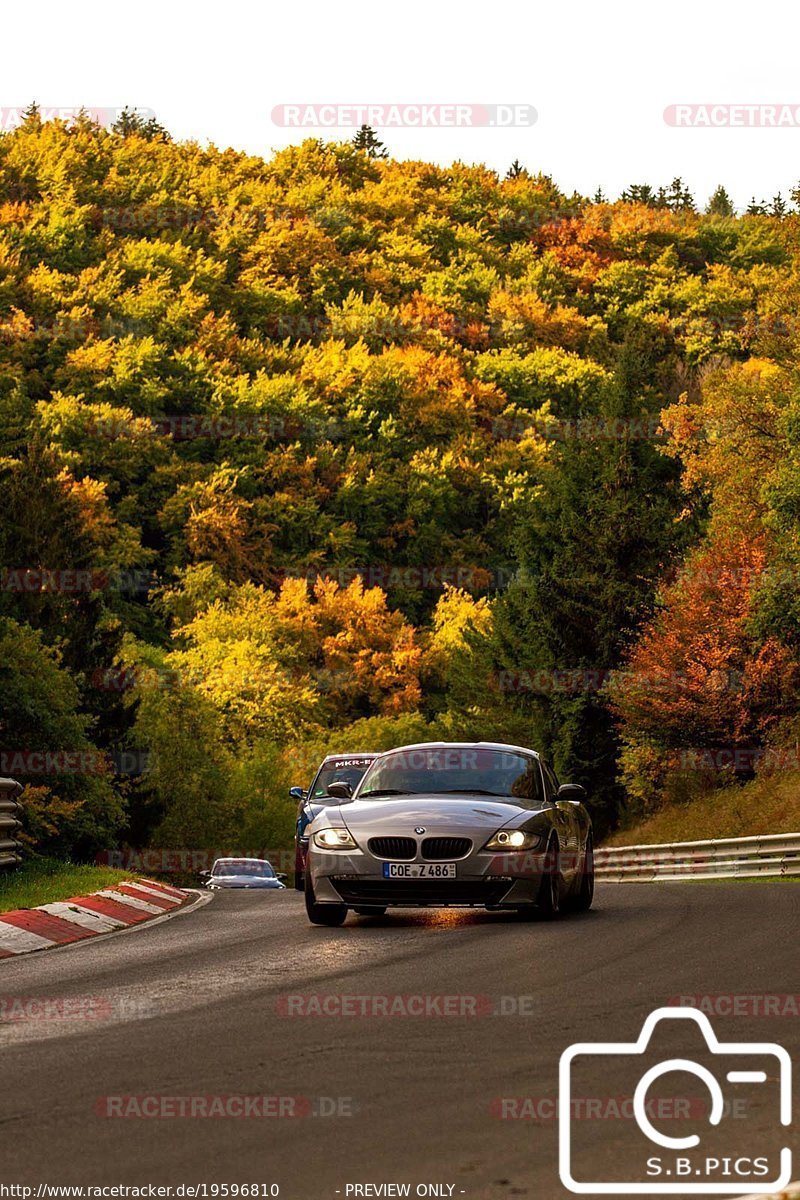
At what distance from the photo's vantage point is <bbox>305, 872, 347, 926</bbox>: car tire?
1540cm

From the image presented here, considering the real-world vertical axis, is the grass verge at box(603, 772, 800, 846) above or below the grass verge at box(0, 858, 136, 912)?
below

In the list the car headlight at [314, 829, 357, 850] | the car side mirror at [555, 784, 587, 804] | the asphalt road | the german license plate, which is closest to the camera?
the asphalt road

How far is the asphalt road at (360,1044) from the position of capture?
6227 millimetres

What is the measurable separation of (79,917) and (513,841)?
163 inches

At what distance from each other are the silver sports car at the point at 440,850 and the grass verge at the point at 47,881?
3.18 meters

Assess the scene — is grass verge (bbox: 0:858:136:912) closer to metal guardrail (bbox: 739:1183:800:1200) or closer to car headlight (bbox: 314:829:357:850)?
car headlight (bbox: 314:829:357:850)

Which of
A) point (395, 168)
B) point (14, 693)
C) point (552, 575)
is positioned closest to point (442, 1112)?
point (14, 693)

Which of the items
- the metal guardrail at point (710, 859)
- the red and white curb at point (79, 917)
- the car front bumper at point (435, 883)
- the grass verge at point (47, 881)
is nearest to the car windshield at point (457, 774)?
the car front bumper at point (435, 883)

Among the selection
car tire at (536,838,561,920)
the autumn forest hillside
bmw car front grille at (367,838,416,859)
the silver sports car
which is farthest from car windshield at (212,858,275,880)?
bmw car front grille at (367,838,416,859)

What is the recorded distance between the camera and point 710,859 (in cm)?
3294

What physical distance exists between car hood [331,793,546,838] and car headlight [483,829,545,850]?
0.27ft

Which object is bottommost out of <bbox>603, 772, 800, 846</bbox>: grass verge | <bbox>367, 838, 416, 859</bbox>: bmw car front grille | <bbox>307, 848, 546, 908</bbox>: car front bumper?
<bbox>603, 772, 800, 846</bbox>: grass verge

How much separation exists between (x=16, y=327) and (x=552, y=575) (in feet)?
169

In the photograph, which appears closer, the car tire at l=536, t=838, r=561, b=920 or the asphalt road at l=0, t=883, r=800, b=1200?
the asphalt road at l=0, t=883, r=800, b=1200
